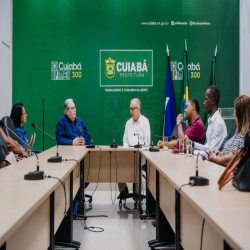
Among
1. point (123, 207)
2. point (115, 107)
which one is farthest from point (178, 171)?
point (115, 107)

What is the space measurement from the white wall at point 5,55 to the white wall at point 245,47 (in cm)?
412

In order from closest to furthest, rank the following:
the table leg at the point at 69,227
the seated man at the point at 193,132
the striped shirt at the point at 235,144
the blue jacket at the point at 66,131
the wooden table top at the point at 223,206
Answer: the wooden table top at the point at 223,206 < the striped shirt at the point at 235,144 < the table leg at the point at 69,227 < the seated man at the point at 193,132 < the blue jacket at the point at 66,131

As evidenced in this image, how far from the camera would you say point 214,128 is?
125 inches

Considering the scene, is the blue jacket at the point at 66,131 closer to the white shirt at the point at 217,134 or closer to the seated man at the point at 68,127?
the seated man at the point at 68,127

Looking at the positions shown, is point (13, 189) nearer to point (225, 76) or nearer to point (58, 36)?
point (58, 36)

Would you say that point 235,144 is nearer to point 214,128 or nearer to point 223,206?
point 214,128

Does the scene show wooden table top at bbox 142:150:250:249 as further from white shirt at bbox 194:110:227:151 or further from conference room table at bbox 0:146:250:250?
white shirt at bbox 194:110:227:151

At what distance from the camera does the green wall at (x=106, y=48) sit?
516 cm

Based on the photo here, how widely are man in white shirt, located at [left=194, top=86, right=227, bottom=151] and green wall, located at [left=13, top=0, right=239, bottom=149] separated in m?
1.80

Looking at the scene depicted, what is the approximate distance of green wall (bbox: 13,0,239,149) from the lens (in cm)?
516

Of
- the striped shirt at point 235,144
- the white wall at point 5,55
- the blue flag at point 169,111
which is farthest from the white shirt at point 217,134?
the white wall at point 5,55

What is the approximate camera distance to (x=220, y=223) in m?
0.94

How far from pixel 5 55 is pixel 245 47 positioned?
4.18 m

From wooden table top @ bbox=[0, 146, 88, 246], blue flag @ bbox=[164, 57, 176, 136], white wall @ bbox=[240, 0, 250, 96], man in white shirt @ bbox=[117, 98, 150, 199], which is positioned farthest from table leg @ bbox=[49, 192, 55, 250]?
white wall @ bbox=[240, 0, 250, 96]
